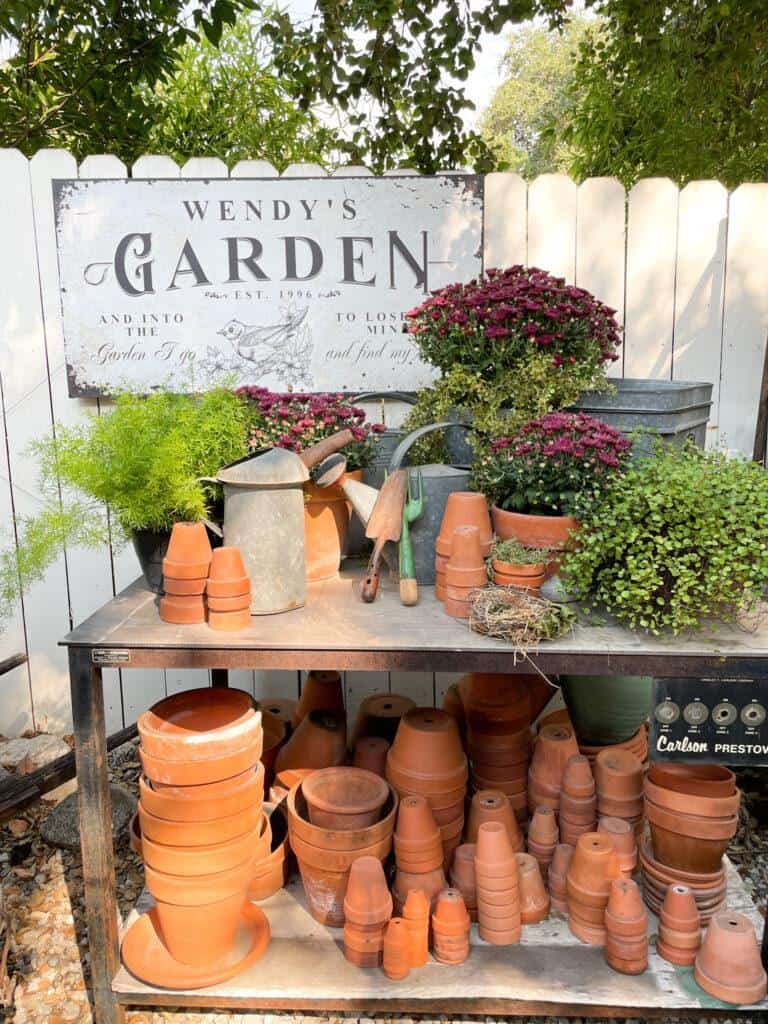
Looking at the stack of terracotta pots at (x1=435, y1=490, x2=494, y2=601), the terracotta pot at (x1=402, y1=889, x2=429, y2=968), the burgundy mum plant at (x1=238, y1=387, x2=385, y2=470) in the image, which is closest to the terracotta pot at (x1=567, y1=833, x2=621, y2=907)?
the terracotta pot at (x1=402, y1=889, x2=429, y2=968)

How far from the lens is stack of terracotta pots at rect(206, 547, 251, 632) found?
177cm

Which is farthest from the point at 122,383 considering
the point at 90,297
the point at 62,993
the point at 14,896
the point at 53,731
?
the point at 62,993

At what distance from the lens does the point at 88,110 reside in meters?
3.67

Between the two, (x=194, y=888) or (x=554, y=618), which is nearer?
(x=554, y=618)

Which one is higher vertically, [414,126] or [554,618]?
[414,126]

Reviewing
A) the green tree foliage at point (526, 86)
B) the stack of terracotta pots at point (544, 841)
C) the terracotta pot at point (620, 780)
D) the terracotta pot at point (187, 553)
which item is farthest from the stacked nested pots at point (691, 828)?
the green tree foliage at point (526, 86)

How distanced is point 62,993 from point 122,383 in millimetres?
1848

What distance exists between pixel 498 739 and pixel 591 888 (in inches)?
17.5

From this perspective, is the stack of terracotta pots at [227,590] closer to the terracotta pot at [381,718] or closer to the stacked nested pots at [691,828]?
the terracotta pot at [381,718]

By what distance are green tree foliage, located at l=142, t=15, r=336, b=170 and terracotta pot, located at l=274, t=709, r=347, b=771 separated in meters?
3.45

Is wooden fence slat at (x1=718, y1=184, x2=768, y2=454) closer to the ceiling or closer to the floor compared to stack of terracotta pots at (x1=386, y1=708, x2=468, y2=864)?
closer to the ceiling

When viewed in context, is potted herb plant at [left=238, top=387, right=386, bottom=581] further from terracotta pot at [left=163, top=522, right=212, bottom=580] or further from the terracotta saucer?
the terracotta saucer

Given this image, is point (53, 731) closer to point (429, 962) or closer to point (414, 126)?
point (429, 962)

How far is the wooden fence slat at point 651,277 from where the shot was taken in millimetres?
2869
